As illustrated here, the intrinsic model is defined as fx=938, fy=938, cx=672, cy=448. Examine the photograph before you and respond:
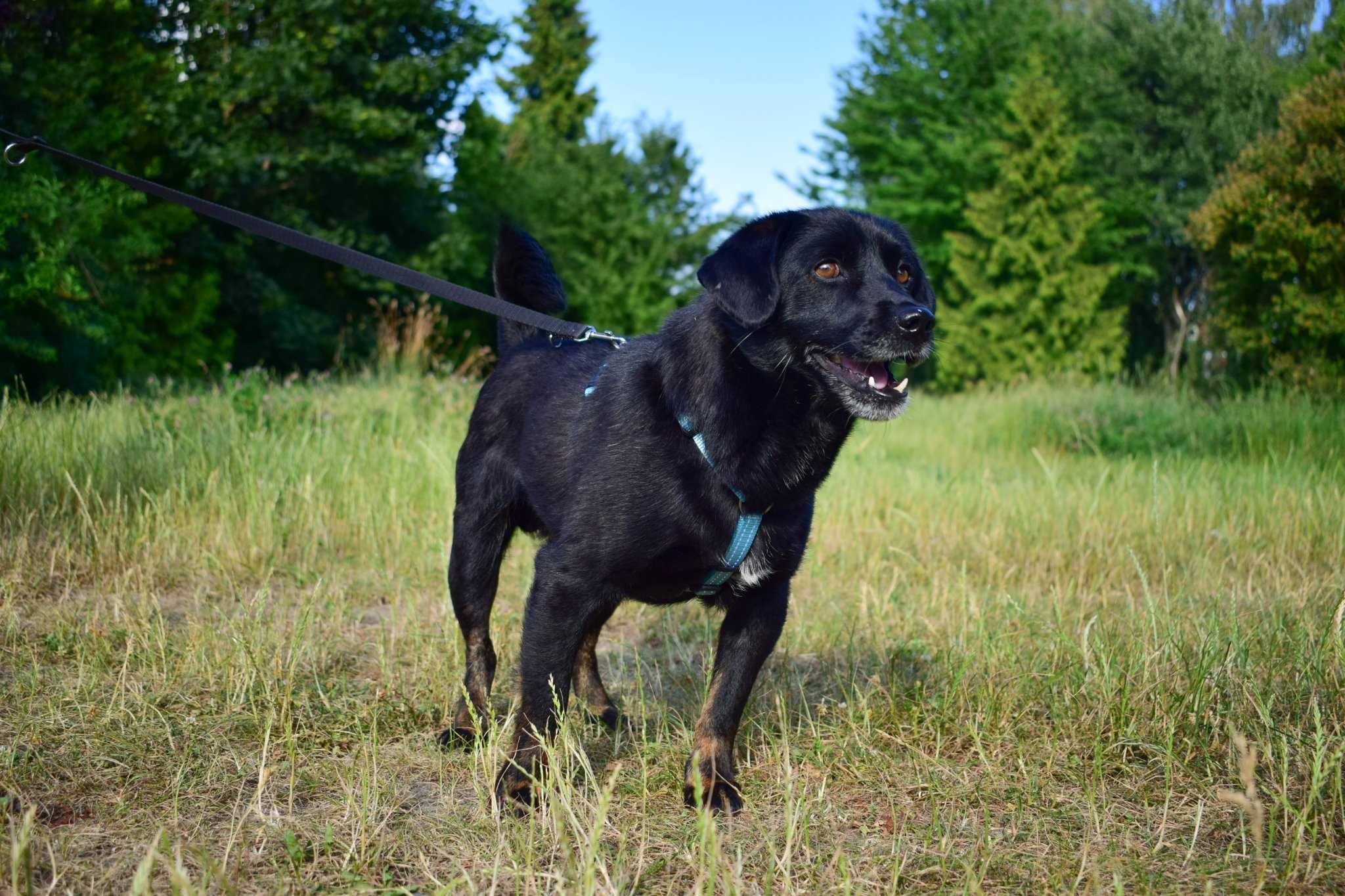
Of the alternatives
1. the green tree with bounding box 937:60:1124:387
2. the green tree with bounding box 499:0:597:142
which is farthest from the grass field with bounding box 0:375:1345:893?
the green tree with bounding box 499:0:597:142

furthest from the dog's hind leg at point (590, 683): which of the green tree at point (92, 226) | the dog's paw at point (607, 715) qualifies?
the green tree at point (92, 226)

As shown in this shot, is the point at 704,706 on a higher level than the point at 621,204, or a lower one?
lower

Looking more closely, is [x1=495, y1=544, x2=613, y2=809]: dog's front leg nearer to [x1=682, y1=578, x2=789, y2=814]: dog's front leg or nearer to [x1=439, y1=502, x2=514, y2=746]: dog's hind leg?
[x1=682, y1=578, x2=789, y2=814]: dog's front leg

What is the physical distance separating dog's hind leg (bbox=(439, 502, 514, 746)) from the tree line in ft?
4.88

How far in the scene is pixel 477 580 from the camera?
136 inches

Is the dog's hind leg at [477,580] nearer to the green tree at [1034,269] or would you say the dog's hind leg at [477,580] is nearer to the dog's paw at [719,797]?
the dog's paw at [719,797]

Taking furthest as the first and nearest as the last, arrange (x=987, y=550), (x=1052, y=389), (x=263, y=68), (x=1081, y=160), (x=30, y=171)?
(x=1081, y=160) < (x=263, y=68) < (x=1052, y=389) < (x=30, y=171) < (x=987, y=550)

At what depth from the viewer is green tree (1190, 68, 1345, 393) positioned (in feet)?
35.7

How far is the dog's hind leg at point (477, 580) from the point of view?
341cm

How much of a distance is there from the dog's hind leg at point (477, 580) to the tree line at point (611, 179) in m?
1.49

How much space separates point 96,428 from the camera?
5.97 metres

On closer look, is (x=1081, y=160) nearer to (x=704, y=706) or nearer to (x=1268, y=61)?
(x=1268, y=61)

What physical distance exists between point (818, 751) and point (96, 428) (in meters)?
5.26

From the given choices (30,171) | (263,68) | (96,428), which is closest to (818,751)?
(96,428)
